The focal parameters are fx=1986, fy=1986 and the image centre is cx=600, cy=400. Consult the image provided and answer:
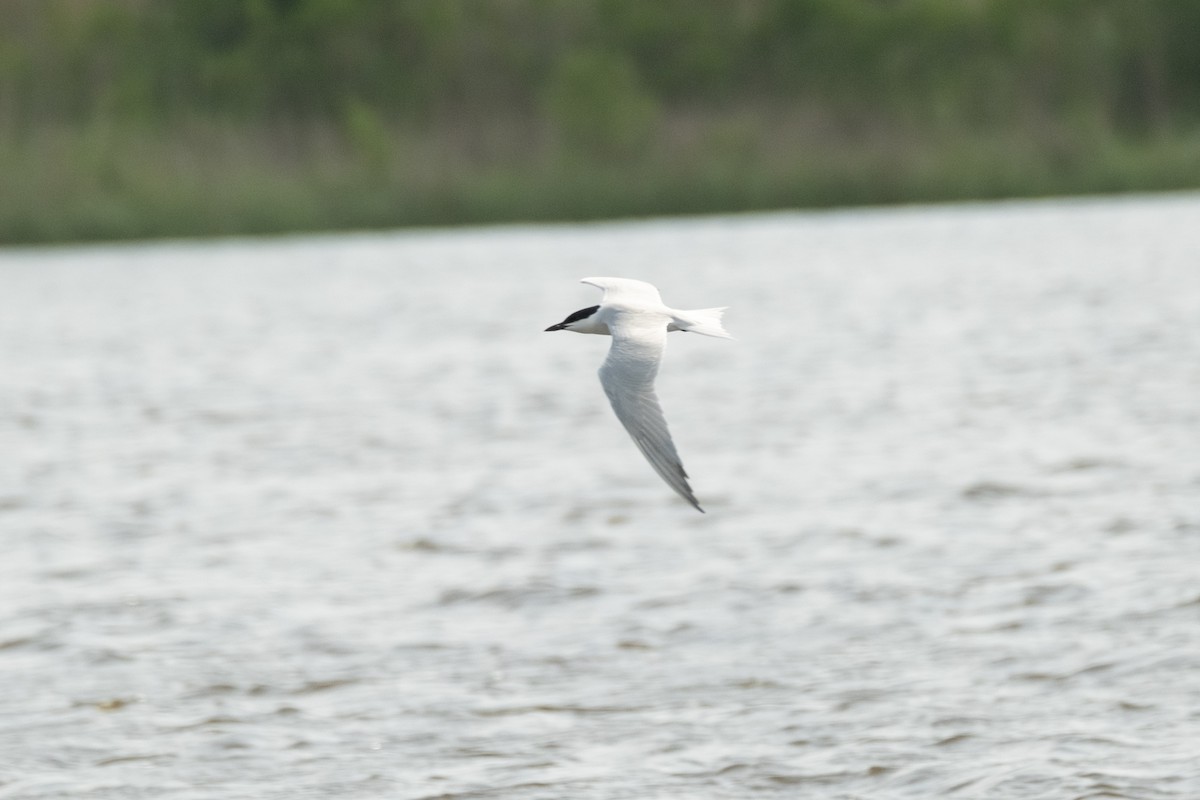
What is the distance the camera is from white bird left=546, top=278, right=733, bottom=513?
6.14m

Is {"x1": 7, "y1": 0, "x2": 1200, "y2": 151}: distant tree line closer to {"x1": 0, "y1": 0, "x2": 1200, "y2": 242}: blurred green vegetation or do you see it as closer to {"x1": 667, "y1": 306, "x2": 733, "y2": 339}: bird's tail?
{"x1": 0, "y1": 0, "x2": 1200, "y2": 242}: blurred green vegetation

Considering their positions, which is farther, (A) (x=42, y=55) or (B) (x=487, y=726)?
(A) (x=42, y=55)

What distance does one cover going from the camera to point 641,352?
22.3 feet

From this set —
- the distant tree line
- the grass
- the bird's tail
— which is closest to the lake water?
the bird's tail

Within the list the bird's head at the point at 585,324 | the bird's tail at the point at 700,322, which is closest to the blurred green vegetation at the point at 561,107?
the bird's head at the point at 585,324

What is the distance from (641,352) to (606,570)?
378 centimetres

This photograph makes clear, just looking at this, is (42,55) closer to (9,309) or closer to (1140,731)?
(9,309)

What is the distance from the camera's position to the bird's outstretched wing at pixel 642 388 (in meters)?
6.07

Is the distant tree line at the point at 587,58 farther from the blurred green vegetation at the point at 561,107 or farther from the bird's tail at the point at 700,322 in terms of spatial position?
the bird's tail at the point at 700,322

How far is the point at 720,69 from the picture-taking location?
164ft

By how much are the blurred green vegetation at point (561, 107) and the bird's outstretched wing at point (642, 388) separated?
28979 millimetres

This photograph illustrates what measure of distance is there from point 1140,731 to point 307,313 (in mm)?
21224

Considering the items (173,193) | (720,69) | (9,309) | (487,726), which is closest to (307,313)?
(9,309)

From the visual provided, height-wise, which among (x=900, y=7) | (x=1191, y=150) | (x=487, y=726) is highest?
(x=900, y=7)
